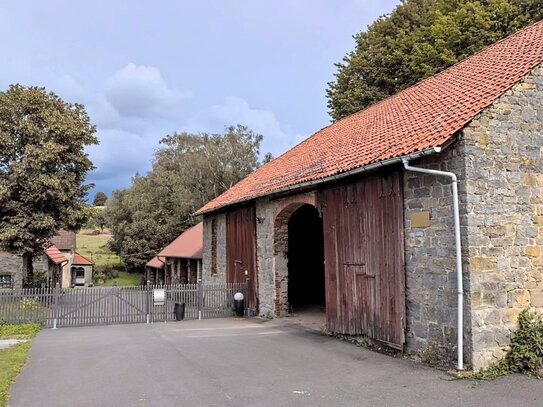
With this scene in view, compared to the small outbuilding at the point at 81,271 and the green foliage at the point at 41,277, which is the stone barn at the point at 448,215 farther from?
the small outbuilding at the point at 81,271

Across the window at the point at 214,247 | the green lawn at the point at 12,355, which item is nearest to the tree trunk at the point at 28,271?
the window at the point at 214,247

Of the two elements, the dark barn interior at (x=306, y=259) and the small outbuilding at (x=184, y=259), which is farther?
the small outbuilding at (x=184, y=259)

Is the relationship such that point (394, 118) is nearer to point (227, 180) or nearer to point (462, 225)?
point (462, 225)

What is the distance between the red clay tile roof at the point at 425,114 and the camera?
8.82 metres

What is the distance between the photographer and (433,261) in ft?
28.4

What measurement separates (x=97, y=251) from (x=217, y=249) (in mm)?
44637

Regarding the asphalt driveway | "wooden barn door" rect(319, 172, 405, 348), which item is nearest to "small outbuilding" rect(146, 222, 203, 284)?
"wooden barn door" rect(319, 172, 405, 348)

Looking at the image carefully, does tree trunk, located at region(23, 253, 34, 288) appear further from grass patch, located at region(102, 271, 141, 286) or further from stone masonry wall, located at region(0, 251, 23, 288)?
grass patch, located at region(102, 271, 141, 286)

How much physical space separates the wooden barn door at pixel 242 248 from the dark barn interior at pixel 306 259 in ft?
7.03

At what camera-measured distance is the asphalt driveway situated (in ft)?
22.0

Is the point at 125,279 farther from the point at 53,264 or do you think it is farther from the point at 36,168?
the point at 36,168

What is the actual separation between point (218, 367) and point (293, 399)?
2398 millimetres

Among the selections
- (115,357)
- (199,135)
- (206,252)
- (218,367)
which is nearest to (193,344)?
(115,357)

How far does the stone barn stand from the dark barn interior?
7103mm
